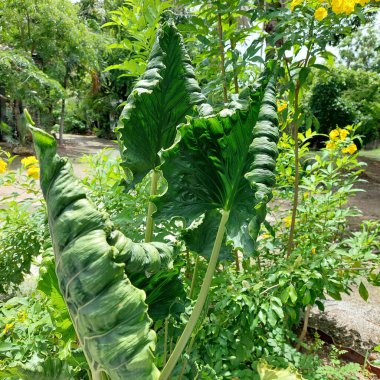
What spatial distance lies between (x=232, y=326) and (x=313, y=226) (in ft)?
2.62

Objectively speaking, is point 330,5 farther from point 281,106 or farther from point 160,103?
point 160,103

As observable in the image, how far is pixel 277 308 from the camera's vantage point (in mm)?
1507

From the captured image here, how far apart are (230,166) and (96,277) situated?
52 cm

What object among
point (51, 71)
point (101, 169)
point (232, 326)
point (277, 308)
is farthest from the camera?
point (51, 71)

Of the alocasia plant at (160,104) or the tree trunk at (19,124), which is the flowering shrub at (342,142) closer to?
the alocasia plant at (160,104)

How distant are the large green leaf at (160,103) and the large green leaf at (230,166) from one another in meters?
0.27

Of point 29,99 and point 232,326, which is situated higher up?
point 29,99

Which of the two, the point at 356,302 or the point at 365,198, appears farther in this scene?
the point at 365,198

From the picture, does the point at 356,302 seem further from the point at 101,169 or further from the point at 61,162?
the point at 61,162

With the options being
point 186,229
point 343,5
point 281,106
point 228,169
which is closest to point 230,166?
point 228,169

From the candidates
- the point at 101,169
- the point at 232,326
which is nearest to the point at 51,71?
the point at 101,169

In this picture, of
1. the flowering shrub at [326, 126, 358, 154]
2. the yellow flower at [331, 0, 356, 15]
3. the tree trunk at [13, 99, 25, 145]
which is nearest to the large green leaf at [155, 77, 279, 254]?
the yellow flower at [331, 0, 356, 15]

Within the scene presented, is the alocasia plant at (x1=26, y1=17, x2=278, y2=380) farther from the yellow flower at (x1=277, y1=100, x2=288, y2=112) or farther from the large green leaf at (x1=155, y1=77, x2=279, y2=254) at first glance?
the yellow flower at (x1=277, y1=100, x2=288, y2=112)

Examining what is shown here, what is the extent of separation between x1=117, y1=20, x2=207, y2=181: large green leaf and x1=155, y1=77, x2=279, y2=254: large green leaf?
271mm
